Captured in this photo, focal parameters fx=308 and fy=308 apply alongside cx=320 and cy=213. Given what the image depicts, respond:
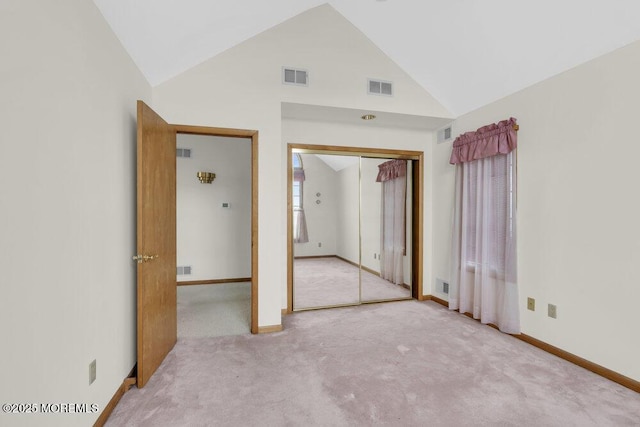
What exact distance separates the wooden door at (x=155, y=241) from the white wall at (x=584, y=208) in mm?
3297

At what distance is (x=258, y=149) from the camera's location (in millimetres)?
3080

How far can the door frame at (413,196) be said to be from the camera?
364cm

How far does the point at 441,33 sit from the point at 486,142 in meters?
1.18

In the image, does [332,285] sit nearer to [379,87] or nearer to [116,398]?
[379,87]

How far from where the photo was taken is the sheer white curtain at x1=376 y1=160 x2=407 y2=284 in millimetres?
4246

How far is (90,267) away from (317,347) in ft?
6.23

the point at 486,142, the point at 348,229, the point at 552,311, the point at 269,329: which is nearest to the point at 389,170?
the point at 348,229

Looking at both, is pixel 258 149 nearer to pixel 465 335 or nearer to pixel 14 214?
pixel 14 214

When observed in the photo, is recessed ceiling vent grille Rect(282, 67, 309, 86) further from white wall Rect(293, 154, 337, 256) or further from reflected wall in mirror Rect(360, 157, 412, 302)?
reflected wall in mirror Rect(360, 157, 412, 302)

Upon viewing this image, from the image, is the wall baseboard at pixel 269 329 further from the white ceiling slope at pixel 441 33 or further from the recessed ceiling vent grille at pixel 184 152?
the recessed ceiling vent grille at pixel 184 152

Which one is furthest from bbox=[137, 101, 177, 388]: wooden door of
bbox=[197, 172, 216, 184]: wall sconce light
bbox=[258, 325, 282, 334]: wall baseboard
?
bbox=[197, 172, 216, 184]: wall sconce light

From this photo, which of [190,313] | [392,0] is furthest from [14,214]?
[392,0]

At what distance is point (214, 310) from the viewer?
3.86 metres

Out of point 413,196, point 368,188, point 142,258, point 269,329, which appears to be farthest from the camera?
point 413,196
